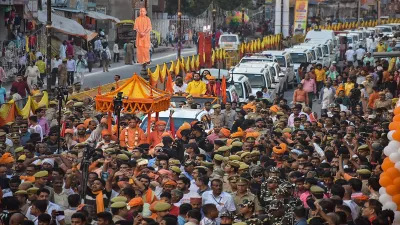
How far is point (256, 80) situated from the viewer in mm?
32094

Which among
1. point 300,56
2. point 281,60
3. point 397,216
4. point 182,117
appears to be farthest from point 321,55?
point 397,216

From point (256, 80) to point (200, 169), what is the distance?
17.4m

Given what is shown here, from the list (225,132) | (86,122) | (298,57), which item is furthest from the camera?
(298,57)

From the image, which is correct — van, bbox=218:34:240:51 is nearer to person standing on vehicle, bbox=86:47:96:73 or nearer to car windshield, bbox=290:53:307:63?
person standing on vehicle, bbox=86:47:96:73

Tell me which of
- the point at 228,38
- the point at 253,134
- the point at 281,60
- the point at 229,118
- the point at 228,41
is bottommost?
the point at 228,41

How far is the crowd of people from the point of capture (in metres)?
Result: 12.6

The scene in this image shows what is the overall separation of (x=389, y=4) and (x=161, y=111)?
86822 mm

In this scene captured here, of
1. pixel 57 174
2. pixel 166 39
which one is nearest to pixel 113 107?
pixel 57 174

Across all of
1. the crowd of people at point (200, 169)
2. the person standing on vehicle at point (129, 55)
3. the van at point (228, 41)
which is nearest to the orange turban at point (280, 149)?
the crowd of people at point (200, 169)

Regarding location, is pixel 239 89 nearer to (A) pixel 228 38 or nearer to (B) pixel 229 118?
(B) pixel 229 118

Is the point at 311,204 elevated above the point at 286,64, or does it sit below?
above

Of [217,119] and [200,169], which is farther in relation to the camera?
[217,119]

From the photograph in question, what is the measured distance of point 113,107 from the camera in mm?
19750

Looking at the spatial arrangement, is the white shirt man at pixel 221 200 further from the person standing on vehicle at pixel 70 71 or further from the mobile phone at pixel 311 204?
the person standing on vehicle at pixel 70 71
